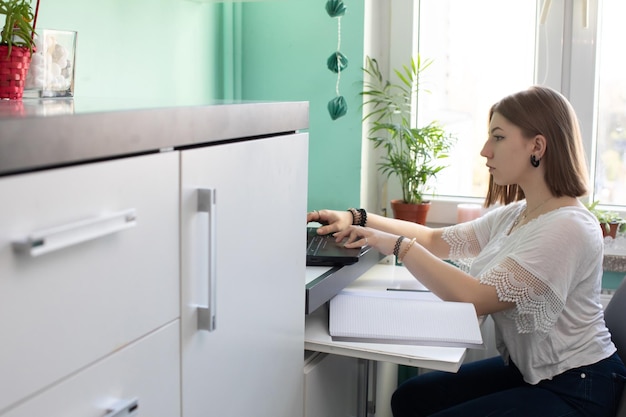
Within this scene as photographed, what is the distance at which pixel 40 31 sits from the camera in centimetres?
140

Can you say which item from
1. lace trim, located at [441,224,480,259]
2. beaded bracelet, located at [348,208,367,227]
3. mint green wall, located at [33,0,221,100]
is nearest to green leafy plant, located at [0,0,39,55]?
mint green wall, located at [33,0,221,100]

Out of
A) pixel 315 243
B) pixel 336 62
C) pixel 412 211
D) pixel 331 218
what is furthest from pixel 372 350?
pixel 336 62

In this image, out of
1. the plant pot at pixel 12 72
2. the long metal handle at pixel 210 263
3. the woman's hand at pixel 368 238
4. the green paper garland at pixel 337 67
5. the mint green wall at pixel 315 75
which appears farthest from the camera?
the mint green wall at pixel 315 75

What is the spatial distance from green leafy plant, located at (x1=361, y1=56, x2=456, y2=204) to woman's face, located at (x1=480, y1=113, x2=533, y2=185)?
1.33ft

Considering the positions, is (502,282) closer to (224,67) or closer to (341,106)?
(341,106)

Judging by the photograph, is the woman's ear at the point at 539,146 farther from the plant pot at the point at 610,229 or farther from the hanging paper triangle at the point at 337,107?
the hanging paper triangle at the point at 337,107

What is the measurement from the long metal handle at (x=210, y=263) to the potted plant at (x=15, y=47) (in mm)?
430

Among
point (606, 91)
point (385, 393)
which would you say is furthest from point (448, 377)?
point (606, 91)

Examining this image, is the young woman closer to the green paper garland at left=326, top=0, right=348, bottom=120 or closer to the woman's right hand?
the woman's right hand

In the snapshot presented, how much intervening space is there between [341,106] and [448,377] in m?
0.82

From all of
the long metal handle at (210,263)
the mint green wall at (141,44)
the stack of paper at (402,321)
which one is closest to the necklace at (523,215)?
the stack of paper at (402,321)

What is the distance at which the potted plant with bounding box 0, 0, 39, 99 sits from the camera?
1.26m

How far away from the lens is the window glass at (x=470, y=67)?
2355 millimetres

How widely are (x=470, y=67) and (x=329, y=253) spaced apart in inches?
37.0
